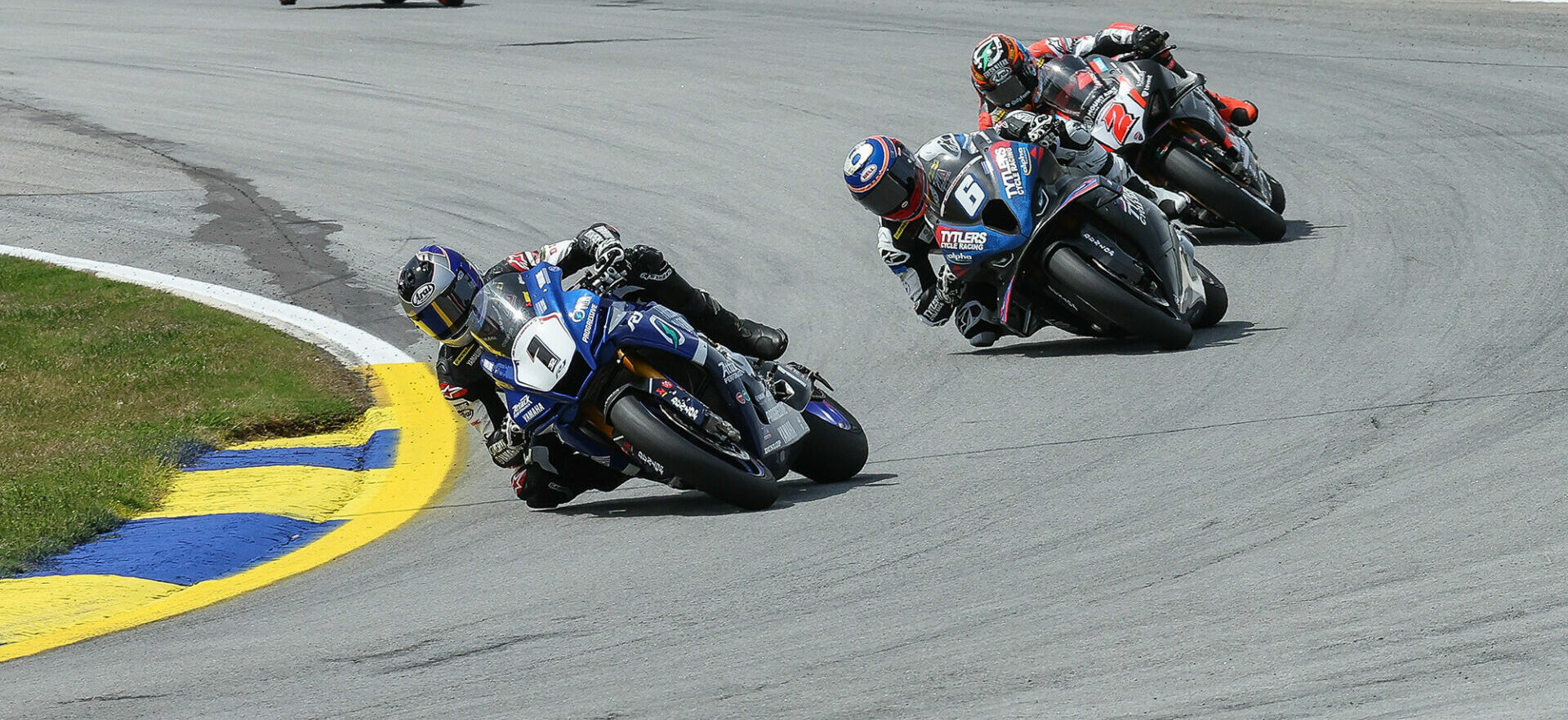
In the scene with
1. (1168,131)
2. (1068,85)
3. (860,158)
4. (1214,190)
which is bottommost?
(1214,190)

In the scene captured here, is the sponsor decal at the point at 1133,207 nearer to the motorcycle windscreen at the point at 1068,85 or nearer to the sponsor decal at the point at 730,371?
the motorcycle windscreen at the point at 1068,85

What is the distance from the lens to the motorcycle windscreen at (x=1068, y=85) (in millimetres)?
12023

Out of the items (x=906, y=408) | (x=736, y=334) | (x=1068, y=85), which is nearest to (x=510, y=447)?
(x=736, y=334)

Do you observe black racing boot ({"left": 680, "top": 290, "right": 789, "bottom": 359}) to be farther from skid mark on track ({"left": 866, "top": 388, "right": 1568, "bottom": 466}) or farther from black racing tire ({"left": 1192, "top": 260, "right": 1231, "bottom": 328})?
black racing tire ({"left": 1192, "top": 260, "right": 1231, "bottom": 328})

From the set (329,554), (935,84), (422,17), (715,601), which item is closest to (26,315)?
(329,554)

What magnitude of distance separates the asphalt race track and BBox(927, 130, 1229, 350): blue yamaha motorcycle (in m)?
0.26

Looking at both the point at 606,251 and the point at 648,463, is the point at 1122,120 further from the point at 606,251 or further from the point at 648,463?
the point at 648,463

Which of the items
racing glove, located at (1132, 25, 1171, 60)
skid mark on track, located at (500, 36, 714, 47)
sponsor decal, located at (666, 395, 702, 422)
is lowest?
skid mark on track, located at (500, 36, 714, 47)

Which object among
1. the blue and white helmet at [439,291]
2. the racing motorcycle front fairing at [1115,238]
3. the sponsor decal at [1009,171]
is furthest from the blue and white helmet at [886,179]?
the blue and white helmet at [439,291]

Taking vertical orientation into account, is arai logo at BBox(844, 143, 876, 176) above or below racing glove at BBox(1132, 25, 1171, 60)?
above

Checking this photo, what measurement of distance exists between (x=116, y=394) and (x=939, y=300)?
4470 mm

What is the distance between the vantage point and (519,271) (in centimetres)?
728

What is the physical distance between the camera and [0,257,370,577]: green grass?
7277mm

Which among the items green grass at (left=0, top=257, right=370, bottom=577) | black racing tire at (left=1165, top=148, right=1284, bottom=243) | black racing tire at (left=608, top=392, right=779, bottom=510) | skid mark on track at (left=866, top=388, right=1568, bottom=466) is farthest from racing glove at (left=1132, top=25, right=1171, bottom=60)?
black racing tire at (left=608, top=392, right=779, bottom=510)
